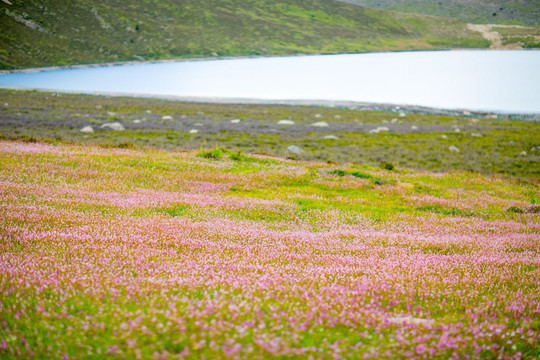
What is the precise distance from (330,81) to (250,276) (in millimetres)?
147008

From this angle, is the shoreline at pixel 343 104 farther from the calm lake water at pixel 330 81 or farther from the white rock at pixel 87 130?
the white rock at pixel 87 130

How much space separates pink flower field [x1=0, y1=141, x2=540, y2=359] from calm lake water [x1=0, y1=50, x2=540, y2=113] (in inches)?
3755

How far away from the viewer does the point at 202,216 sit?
14570 mm

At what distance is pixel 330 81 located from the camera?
149 m

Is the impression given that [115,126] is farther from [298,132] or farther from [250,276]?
[250,276]

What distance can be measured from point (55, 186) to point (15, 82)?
121245mm

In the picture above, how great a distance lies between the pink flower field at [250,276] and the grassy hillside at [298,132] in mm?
21709

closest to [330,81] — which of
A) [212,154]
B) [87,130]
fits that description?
[87,130]

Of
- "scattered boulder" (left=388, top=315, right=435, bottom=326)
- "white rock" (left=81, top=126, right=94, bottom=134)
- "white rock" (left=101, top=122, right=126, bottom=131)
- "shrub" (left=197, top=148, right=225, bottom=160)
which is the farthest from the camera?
"white rock" (left=101, top=122, right=126, bottom=131)

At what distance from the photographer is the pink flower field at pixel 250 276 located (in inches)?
210

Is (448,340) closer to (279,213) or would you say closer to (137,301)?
(137,301)

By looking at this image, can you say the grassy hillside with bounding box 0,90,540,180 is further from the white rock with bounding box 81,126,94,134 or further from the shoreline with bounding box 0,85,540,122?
the shoreline with bounding box 0,85,540,122

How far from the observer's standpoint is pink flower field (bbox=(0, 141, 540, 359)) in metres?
5.34

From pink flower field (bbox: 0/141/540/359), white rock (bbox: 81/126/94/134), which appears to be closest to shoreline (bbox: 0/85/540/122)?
white rock (bbox: 81/126/94/134)
